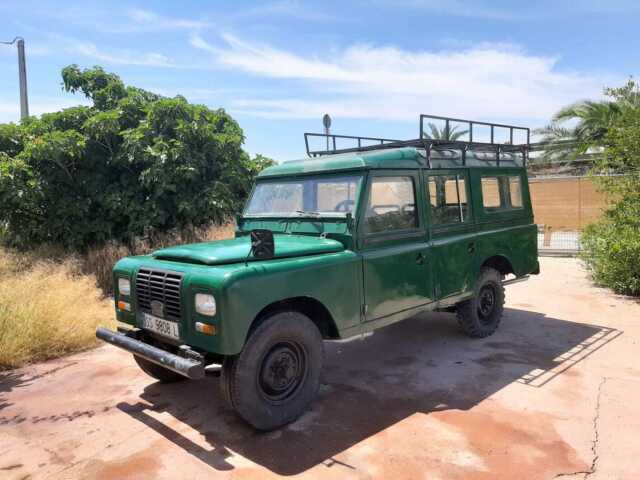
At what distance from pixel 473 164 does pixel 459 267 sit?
49.7 inches

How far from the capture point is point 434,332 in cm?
619

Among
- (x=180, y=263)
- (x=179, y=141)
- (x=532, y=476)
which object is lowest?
(x=532, y=476)

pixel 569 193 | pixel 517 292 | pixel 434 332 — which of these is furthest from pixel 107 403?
pixel 569 193

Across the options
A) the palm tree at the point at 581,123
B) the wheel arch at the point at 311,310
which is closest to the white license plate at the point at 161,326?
the wheel arch at the point at 311,310

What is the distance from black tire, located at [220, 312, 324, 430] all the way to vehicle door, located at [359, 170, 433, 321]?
26.5 inches

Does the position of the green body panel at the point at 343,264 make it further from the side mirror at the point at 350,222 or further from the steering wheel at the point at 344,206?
the steering wheel at the point at 344,206

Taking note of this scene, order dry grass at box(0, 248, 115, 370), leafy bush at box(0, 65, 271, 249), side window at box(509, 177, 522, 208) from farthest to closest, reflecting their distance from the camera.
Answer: leafy bush at box(0, 65, 271, 249)
side window at box(509, 177, 522, 208)
dry grass at box(0, 248, 115, 370)

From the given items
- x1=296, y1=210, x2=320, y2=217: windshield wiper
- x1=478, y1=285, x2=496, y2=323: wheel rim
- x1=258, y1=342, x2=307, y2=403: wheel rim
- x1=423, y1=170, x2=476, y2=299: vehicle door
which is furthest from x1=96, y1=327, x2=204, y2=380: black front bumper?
x1=478, y1=285, x2=496, y2=323: wheel rim

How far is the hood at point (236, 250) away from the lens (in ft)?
12.2

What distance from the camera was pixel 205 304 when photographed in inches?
135

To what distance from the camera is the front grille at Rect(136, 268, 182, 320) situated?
3680 millimetres

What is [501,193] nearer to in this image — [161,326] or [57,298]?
[161,326]

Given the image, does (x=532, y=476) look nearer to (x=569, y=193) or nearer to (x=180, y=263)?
(x=180, y=263)

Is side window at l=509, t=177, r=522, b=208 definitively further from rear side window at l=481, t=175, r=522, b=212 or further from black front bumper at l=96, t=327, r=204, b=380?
black front bumper at l=96, t=327, r=204, b=380
